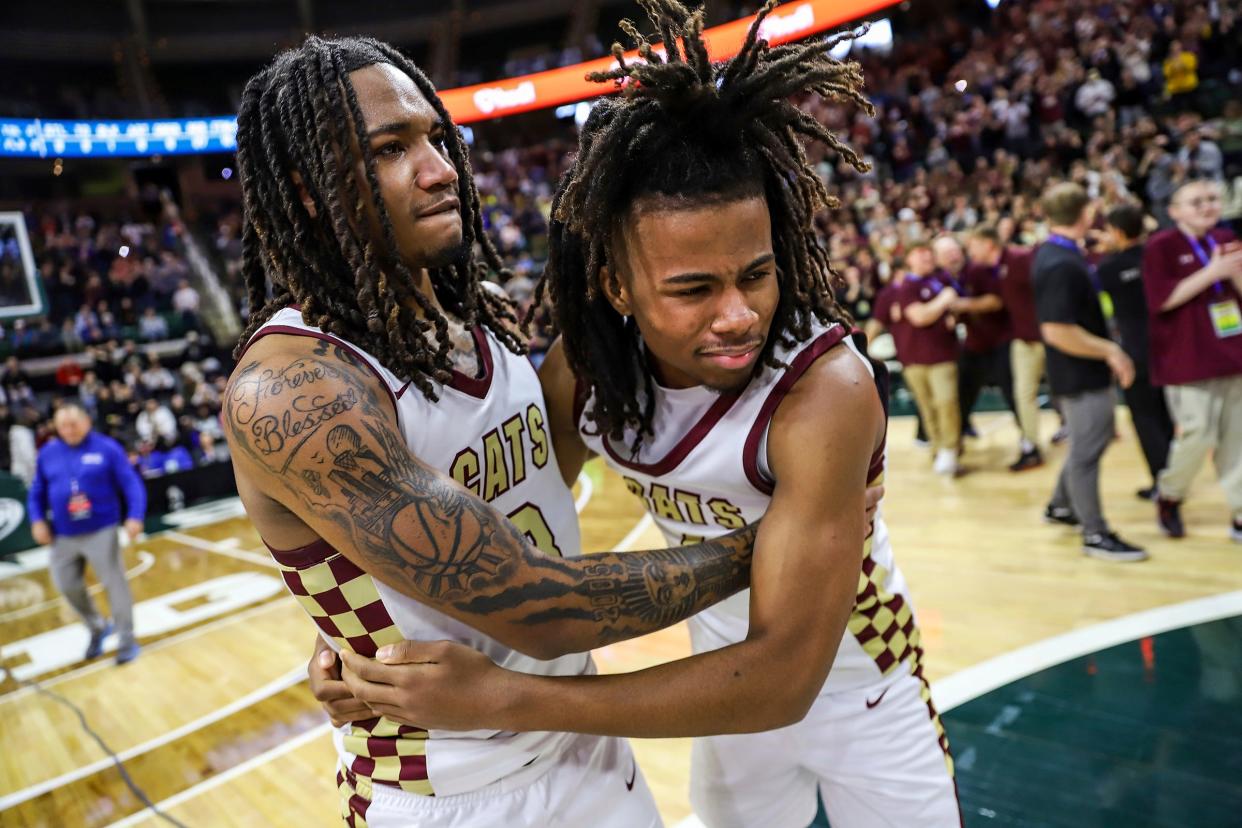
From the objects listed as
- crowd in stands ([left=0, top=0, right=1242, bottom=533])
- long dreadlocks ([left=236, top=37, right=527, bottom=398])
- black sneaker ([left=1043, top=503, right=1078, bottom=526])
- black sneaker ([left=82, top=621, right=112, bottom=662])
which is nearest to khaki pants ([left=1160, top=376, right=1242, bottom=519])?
black sneaker ([left=1043, top=503, right=1078, bottom=526])

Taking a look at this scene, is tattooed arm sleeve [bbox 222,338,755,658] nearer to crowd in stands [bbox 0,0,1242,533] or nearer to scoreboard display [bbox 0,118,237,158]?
crowd in stands [bbox 0,0,1242,533]

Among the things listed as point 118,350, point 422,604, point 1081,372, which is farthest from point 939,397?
point 118,350

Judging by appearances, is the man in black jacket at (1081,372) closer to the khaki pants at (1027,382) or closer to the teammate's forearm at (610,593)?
the khaki pants at (1027,382)

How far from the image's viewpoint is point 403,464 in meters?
1.30

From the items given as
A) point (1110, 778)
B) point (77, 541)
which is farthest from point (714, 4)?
point (1110, 778)

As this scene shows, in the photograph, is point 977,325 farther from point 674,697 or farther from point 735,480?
point 674,697

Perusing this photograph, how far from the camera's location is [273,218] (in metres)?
1.60

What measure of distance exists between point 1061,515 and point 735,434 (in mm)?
4482

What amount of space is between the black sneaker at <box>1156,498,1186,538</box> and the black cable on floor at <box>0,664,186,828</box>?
16.6 ft

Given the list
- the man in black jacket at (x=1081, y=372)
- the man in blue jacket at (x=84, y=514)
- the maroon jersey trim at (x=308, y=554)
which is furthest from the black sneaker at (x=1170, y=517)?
the man in blue jacket at (x=84, y=514)

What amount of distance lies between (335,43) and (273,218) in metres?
0.34

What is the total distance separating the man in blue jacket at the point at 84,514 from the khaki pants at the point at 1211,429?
609 centimetres

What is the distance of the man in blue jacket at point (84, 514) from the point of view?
5469 mm

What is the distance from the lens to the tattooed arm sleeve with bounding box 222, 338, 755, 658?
4.16 feet
